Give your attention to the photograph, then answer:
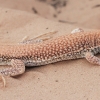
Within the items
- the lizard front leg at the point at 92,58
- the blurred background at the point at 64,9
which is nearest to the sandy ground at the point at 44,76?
the lizard front leg at the point at 92,58

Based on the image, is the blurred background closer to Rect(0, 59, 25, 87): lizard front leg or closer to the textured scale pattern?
the textured scale pattern

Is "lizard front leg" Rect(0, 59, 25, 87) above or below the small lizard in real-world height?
below

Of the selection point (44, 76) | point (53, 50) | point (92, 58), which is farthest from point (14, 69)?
point (92, 58)

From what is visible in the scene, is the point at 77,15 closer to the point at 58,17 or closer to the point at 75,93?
the point at 58,17

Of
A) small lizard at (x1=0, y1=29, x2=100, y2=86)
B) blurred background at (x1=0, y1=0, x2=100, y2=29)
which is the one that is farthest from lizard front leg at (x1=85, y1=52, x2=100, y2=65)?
blurred background at (x1=0, y1=0, x2=100, y2=29)

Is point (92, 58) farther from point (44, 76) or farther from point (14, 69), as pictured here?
point (14, 69)

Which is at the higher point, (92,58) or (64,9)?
(64,9)
